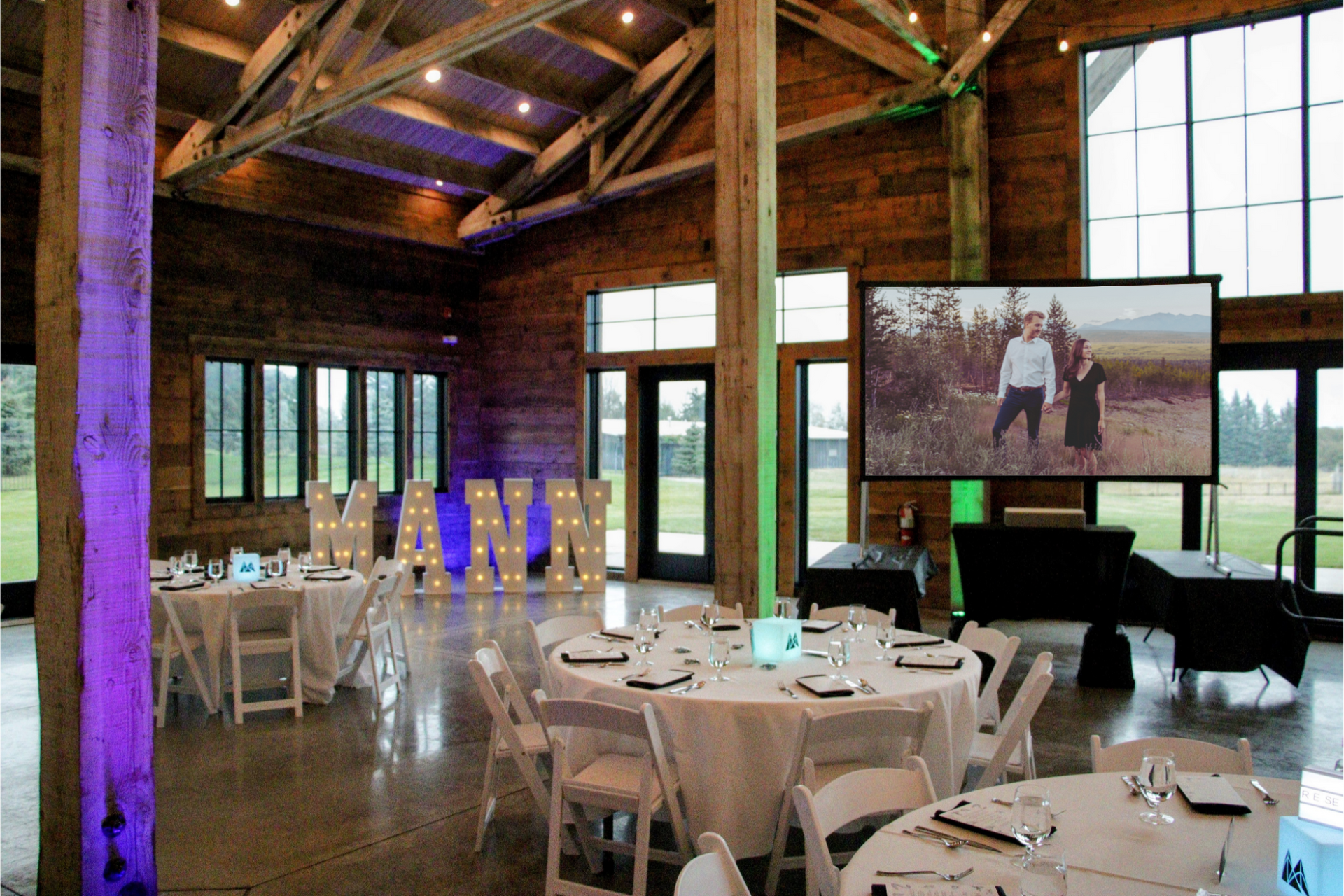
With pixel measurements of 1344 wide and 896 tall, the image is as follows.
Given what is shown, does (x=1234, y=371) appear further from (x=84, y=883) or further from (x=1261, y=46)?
(x=84, y=883)

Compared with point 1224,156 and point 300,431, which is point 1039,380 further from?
point 300,431

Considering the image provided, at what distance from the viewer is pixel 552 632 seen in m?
4.81

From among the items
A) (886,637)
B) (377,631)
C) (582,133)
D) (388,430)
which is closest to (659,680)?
(886,637)

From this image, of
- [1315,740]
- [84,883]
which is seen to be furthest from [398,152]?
[1315,740]

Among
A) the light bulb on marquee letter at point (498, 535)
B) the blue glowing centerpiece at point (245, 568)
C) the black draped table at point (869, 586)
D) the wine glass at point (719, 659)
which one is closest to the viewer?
the wine glass at point (719, 659)

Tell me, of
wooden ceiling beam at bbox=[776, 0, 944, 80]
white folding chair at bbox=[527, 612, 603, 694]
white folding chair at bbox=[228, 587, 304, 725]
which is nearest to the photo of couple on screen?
wooden ceiling beam at bbox=[776, 0, 944, 80]

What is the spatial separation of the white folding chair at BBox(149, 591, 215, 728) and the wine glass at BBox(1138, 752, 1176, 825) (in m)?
5.28

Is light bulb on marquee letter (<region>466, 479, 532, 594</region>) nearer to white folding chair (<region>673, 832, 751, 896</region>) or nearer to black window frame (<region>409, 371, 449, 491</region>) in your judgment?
black window frame (<region>409, 371, 449, 491</region>)

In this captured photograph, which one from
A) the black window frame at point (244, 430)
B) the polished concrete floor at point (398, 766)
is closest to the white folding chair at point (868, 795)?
the polished concrete floor at point (398, 766)

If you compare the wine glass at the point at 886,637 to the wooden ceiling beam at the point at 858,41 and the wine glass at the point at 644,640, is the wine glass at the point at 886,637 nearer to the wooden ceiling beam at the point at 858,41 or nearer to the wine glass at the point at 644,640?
the wine glass at the point at 644,640

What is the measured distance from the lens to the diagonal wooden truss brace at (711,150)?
8.23 m

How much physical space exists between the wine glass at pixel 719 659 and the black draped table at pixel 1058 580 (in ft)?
11.1

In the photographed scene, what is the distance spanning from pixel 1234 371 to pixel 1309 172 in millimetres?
1712

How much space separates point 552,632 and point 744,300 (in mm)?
2396
